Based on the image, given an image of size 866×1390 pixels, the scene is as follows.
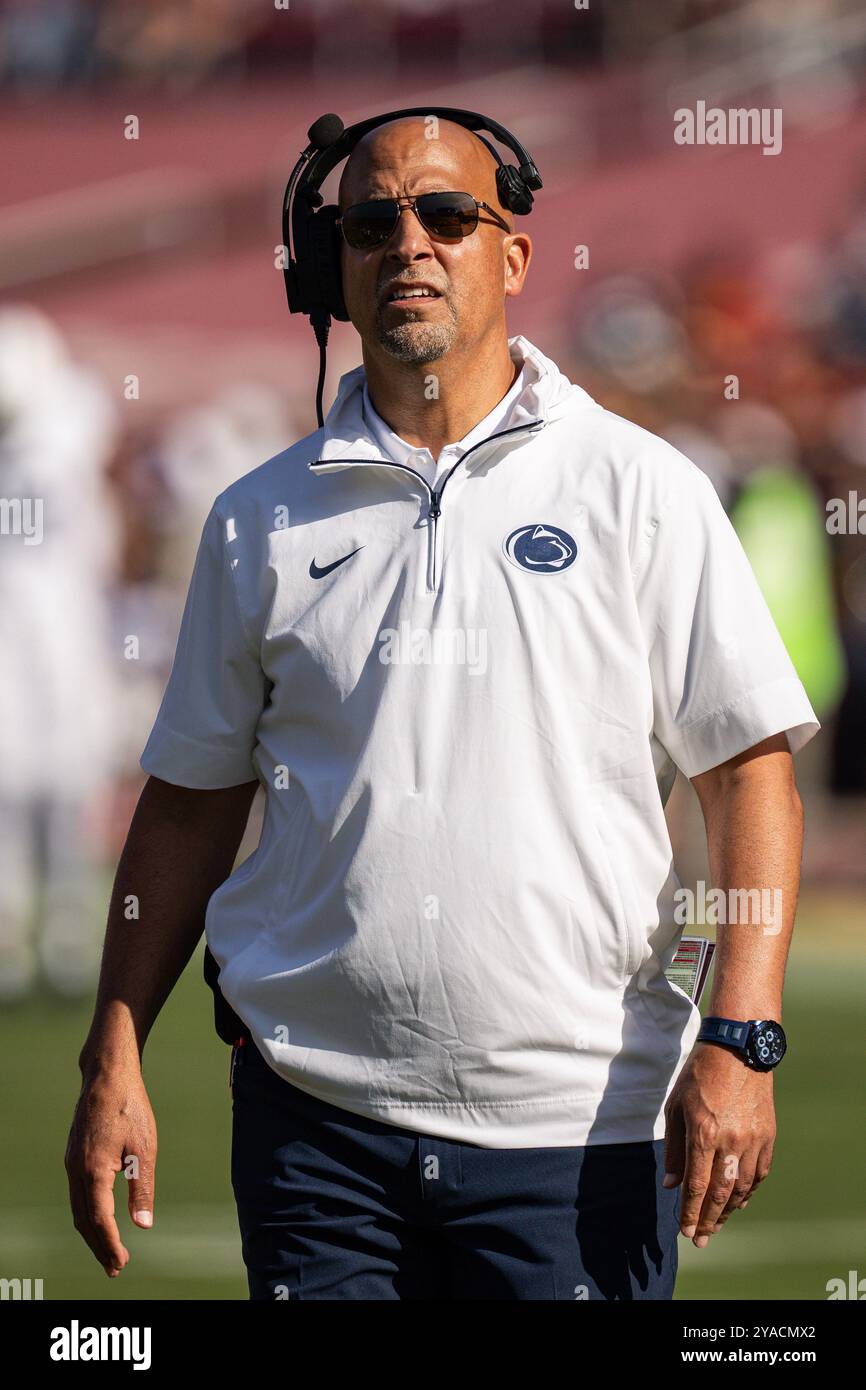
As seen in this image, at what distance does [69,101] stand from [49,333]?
2.34 metres

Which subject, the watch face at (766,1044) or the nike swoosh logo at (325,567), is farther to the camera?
the nike swoosh logo at (325,567)

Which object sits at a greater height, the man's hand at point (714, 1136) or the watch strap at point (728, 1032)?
the watch strap at point (728, 1032)

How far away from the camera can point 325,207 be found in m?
3.08

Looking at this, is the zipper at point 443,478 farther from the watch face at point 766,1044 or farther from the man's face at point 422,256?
the watch face at point 766,1044

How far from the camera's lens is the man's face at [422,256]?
282cm

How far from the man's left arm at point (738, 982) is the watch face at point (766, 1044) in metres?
0.01

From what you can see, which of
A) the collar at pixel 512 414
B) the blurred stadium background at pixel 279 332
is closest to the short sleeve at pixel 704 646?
the collar at pixel 512 414

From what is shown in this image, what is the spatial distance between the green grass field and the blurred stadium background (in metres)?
0.04

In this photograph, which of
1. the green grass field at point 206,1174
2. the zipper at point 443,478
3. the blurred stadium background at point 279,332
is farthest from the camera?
the blurred stadium background at point 279,332

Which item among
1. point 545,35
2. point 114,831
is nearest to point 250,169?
point 545,35

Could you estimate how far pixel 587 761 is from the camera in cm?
264

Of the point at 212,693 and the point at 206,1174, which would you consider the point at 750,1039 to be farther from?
the point at 206,1174
